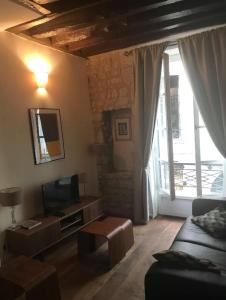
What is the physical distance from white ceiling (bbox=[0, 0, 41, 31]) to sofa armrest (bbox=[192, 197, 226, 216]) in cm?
266

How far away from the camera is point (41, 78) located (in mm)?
3402

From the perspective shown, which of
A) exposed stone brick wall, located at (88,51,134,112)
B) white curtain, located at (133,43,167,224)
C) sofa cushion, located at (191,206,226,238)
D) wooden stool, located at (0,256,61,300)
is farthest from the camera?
exposed stone brick wall, located at (88,51,134,112)

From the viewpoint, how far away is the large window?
3.70 m

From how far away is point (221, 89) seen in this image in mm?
3223

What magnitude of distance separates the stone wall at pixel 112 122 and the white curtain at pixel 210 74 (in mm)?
920

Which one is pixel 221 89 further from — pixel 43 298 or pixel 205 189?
pixel 43 298

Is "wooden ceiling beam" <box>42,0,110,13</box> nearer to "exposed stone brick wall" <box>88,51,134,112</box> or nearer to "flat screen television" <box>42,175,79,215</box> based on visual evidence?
"exposed stone brick wall" <box>88,51,134,112</box>

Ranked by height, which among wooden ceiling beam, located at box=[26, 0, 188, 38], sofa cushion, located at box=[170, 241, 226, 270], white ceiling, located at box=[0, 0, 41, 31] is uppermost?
wooden ceiling beam, located at box=[26, 0, 188, 38]

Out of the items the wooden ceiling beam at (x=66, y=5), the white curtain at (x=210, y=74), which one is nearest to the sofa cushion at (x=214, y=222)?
the white curtain at (x=210, y=74)

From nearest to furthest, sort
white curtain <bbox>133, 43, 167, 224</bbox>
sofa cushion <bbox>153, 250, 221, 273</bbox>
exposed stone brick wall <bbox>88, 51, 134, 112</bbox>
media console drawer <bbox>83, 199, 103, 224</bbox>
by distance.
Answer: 1. sofa cushion <bbox>153, 250, 221, 273</bbox>
2. media console drawer <bbox>83, 199, 103, 224</bbox>
3. white curtain <bbox>133, 43, 167, 224</bbox>
4. exposed stone brick wall <bbox>88, 51, 134, 112</bbox>

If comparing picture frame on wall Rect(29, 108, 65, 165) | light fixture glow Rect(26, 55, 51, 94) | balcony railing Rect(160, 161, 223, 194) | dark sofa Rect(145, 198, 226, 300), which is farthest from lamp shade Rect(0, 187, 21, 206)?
balcony railing Rect(160, 161, 223, 194)

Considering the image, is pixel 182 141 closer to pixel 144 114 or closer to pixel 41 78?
pixel 144 114

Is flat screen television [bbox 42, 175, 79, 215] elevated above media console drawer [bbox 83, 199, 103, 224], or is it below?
above

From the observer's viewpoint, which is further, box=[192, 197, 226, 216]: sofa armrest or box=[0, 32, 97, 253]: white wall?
box=[0, 32, 97, 253]: white wall
